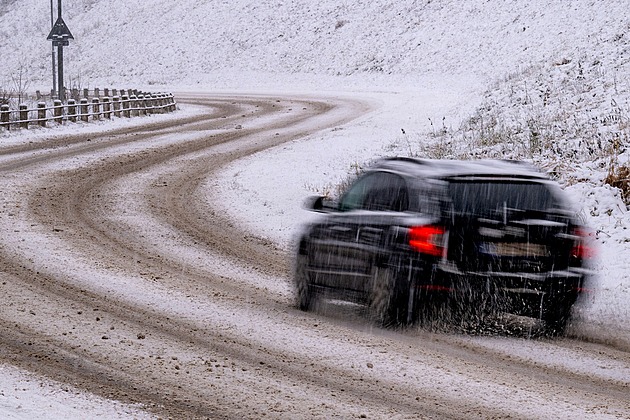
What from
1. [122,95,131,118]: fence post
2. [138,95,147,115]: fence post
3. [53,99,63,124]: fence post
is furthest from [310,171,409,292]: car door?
[138,95,147,115]: fence post

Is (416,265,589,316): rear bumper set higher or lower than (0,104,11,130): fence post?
lower

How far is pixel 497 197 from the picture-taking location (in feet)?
25.2

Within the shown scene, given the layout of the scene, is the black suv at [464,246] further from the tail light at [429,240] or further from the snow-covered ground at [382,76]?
the snow-covered ground at [382,76]

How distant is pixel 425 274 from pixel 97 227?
6998mm

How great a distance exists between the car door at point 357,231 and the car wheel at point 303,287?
0.12 metres

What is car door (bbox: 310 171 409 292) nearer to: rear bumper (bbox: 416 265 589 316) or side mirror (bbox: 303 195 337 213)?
side mirror (bbox: 303 195 337 213)

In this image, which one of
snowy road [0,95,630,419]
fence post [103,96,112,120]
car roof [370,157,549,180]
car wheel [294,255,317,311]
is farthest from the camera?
fence post [103,96,112,120]

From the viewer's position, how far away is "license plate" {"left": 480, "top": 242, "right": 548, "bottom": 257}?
7453 millimetres

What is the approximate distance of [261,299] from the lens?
917 centimetres

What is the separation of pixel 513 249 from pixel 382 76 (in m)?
50.7

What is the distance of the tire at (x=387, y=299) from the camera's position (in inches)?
300

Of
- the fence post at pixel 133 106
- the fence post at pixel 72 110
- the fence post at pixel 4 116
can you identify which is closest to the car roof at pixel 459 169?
the fence post at pixel 4 116

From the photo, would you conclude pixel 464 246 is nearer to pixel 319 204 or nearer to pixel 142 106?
pixel 319 204

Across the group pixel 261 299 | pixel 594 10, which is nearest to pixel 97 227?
pixel 261 299
